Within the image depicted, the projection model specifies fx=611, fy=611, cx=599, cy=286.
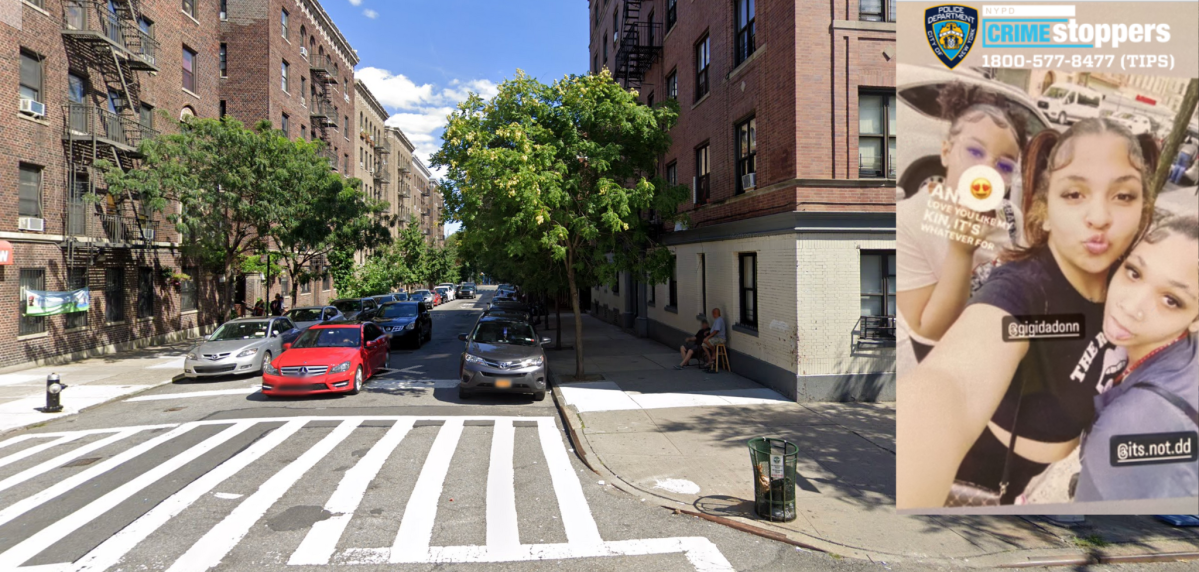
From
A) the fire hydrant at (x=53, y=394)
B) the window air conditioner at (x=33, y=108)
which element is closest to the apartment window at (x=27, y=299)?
the window air conditioner at (x=33, y=108)

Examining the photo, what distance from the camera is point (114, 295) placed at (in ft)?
68.5

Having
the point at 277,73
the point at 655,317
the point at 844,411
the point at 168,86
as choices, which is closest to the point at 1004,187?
the point at 844,411

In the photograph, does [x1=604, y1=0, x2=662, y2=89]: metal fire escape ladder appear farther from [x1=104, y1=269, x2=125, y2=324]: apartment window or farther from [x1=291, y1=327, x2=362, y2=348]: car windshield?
[x1=104, y1=269, x2=125, y2=324]: apartment window

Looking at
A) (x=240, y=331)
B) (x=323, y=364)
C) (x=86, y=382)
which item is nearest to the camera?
(x=323, y=364)

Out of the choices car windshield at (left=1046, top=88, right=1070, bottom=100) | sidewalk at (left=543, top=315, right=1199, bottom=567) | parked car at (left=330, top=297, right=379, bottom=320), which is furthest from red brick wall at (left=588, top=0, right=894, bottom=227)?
parked car at (left=330, top=297, right=379, bottom=320)

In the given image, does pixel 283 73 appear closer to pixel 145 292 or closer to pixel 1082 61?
pixel 145 292

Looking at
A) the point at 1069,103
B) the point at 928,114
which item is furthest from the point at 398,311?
the point at 1069,103

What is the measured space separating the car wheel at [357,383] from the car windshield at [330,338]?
0.75 m

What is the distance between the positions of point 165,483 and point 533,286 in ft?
52.0

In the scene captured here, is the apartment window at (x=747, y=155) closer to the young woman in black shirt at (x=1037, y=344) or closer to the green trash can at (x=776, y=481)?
the green trash can at (x=776, y=481)

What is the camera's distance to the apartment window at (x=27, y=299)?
55.8 ft

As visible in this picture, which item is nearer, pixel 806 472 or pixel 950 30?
pixel 950 30

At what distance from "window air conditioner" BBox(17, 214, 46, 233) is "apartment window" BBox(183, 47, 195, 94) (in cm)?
1031

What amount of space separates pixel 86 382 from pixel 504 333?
10411 millimetres
